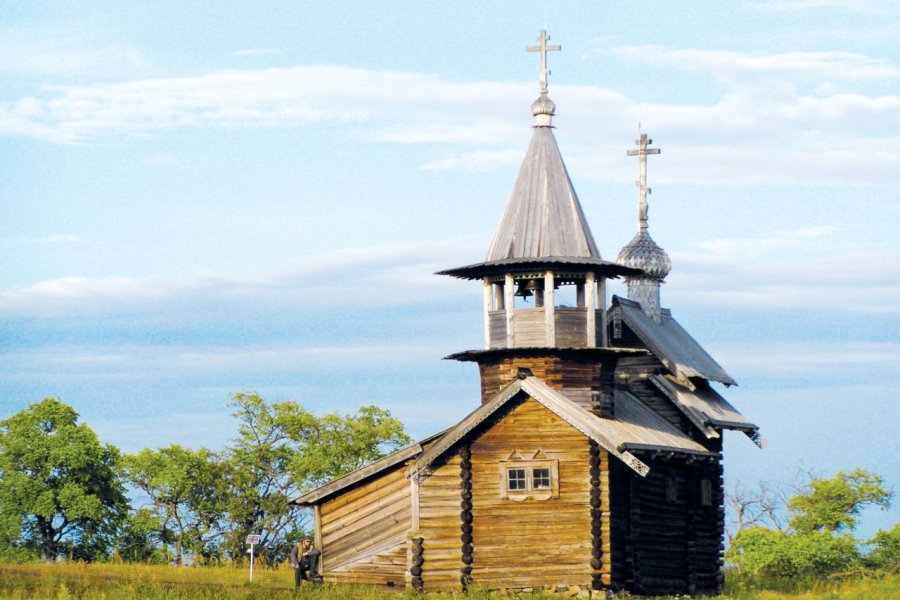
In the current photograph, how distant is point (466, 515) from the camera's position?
124 ft

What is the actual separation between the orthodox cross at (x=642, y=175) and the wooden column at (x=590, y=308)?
38.8ft

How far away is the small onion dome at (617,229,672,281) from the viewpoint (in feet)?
167

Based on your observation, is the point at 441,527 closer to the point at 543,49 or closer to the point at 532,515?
the point at 532,515

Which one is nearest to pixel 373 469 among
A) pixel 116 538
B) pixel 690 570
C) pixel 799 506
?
pixel 690 570

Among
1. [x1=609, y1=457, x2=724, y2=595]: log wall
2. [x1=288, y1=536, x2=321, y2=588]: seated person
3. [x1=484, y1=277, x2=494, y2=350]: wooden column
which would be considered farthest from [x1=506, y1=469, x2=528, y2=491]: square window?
[x1=288, y1=536, x2=321, y2=588]: seated person

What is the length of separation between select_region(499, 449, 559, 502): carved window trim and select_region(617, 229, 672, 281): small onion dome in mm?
14492

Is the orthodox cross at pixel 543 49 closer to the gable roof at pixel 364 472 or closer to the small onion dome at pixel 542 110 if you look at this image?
the small onion dome at pixel 542 110

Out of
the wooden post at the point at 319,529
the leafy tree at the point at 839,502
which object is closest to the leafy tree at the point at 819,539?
the leafy tree at the point at 839,502

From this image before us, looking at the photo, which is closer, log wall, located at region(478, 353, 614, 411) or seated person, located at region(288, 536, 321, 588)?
seated person, located at region(288, 536, 321, 588)

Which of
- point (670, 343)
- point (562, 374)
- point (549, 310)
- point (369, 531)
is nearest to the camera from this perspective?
point (369, 531)

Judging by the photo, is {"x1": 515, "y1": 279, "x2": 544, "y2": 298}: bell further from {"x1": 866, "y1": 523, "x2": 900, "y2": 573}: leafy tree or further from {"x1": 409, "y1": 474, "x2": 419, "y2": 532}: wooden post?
{"x1": 866, "y1": 523, "x2": 900, "y2": 573}: leafy tree

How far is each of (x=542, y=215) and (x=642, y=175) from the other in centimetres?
1180

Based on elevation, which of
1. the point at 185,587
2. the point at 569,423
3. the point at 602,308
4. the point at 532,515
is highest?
the point at 602,308

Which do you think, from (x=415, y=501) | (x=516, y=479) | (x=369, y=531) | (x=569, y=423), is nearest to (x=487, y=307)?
(x=569, y=423)
